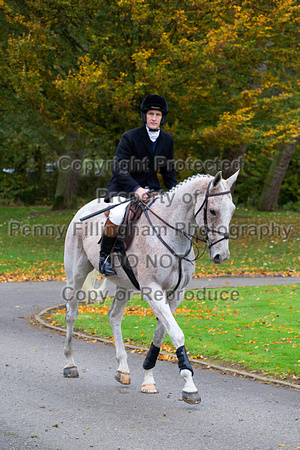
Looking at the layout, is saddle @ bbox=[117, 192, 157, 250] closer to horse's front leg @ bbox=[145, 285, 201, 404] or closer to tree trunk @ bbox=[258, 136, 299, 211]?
horse's front leg @ bbox=[145, 285, 201, 404]

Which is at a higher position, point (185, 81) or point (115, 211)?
point (185, 81)

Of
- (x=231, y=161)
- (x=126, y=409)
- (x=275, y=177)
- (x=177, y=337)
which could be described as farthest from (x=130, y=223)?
(x=275, y=177)

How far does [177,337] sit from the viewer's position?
19.6 feet

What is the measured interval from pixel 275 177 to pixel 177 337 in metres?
26.8

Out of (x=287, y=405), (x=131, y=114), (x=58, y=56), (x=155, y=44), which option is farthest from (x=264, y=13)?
(x=287, y=405)

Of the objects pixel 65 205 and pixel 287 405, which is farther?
pixel 65 205

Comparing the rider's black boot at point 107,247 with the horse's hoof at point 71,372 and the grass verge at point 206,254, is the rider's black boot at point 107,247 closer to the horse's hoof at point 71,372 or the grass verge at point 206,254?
the horse's hoof at point 71,372

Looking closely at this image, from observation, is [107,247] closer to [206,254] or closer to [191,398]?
[191,398]

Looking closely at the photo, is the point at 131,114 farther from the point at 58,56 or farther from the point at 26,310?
the point at 26,310

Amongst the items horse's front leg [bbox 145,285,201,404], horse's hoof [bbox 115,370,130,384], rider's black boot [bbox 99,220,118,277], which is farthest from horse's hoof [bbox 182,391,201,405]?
rider's black boot [bbox 99,220,118,277]

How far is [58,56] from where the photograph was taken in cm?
2145

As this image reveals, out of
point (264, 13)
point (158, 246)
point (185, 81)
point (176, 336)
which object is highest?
point (264, 13)

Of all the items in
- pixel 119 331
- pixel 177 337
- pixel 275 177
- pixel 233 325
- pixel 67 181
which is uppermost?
pixel 275 177

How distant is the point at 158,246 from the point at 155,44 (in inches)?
558
